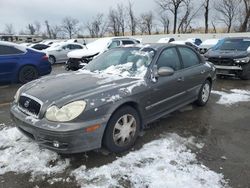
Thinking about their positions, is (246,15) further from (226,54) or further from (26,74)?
(26,74)

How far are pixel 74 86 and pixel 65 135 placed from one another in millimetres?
885

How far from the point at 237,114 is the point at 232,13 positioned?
49.3 m

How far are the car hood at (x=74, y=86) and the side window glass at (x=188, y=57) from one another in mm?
1578

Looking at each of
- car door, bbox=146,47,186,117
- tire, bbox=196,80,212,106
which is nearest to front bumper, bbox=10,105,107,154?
car door, bbox=146,47,186,117

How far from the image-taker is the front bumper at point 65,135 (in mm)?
3488

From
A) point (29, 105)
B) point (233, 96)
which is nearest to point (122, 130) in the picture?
point (29, 105)

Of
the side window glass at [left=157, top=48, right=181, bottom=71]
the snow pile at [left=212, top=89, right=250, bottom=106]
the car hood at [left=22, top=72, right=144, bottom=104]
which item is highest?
the side window glass at [left=157, top=48, right=181, bottom=71]

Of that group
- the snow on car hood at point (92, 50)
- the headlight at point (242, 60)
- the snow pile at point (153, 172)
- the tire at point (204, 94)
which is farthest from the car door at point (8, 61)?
the headlight at point (242, 60)

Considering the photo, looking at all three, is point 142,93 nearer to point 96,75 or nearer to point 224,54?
point 96,75

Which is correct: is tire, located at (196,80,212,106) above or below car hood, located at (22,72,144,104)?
below

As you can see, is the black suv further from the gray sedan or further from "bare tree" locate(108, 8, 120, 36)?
"bare tree" locate(108, 8, 120, 36)

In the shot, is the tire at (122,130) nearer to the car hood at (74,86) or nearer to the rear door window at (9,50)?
the car hood at (74,86)

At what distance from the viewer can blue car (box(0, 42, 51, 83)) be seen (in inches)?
356

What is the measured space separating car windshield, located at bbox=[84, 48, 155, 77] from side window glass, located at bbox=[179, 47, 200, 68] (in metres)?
0.92
